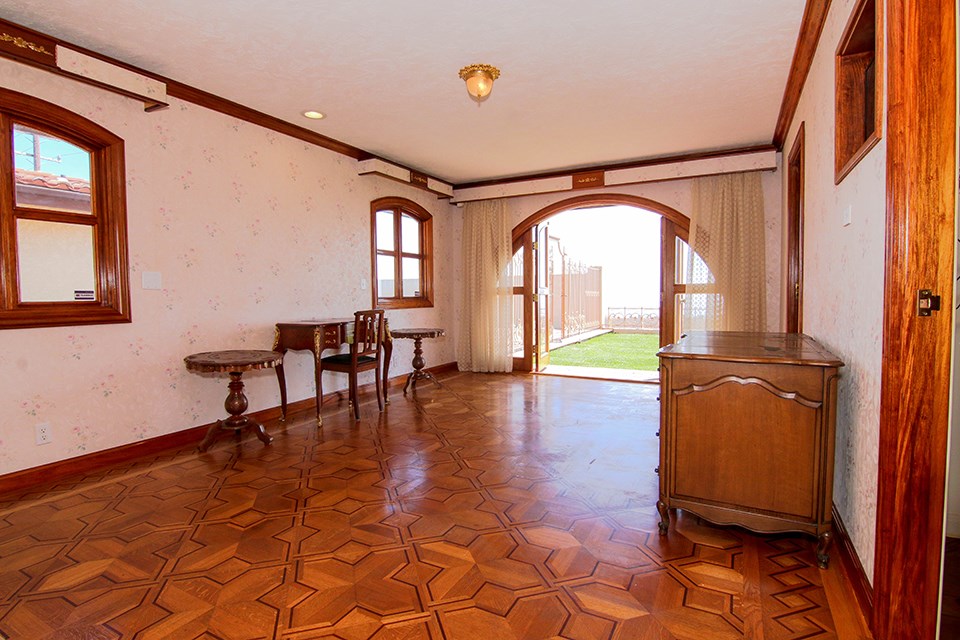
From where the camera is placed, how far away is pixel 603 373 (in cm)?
636

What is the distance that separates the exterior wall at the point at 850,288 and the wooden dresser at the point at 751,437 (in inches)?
4.0

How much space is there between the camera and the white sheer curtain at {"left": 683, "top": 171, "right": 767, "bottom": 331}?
5.02 metres

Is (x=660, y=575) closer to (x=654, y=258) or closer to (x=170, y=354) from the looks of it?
(x=170, y=354)

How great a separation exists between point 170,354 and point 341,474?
159 centimetres

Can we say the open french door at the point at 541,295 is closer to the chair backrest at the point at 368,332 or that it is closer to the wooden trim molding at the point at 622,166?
the wooden trim molding at the point at 622,166

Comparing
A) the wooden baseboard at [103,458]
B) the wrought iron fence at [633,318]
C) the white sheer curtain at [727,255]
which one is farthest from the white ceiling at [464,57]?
the wrought iron fence at [633,318]

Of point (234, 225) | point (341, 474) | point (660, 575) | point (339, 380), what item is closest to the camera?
point (660, 575)

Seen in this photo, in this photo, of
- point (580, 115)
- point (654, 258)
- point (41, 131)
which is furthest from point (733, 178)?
point (41, 131)

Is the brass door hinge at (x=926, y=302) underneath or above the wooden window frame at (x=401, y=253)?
underneath

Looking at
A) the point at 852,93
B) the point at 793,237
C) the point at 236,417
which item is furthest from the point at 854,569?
the point at 236,417

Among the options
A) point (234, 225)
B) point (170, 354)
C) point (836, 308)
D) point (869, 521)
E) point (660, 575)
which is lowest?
point (660, 575)

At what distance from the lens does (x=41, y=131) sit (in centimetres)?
289

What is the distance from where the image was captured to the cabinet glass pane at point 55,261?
2.84 metres

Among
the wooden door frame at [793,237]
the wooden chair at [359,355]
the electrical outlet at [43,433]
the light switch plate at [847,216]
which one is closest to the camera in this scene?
the light switch plate at [847,216]
